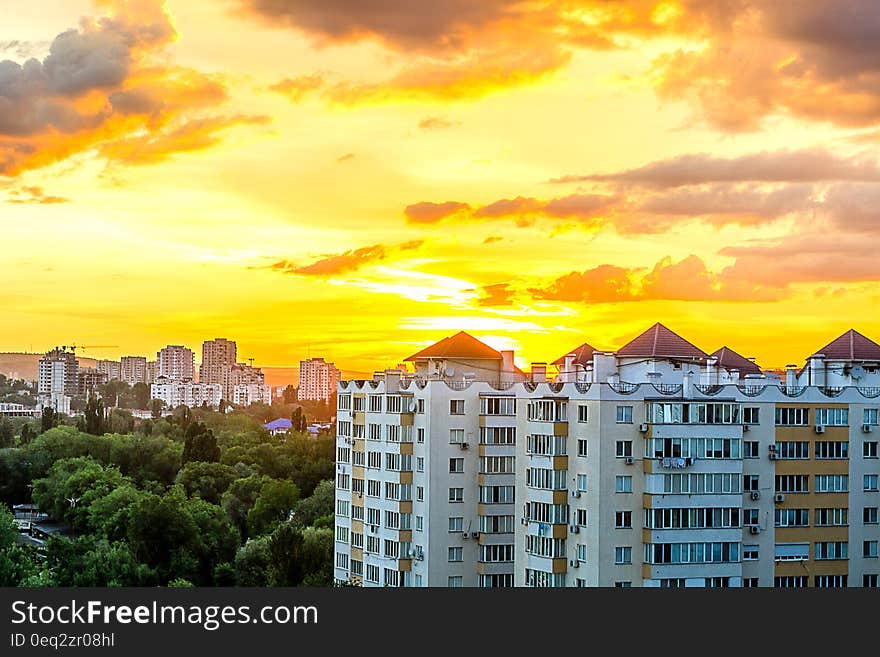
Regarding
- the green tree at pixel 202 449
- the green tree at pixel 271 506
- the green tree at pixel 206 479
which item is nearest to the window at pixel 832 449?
the green tree at pixel 271 506

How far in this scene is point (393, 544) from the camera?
20359 millimetres

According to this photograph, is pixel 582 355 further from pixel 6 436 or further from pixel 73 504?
pixel 6 436

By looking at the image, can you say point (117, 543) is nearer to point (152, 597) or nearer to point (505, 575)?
point (505, 575)

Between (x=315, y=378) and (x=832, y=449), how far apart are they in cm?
7888

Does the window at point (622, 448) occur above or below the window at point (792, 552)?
above

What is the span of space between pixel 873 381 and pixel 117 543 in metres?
16.3

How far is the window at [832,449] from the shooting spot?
1845cm

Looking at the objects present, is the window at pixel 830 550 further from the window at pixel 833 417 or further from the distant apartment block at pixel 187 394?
the distant apartment block at pixel 187 394

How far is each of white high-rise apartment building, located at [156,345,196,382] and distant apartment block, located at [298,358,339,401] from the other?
9.66m

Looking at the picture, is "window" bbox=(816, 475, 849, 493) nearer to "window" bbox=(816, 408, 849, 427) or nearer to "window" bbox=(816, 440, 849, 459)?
"window" bbox=(816, 440, 849, 459)

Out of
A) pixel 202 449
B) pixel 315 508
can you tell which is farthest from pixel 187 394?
pixel 315 508

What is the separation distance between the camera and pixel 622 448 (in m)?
17.0

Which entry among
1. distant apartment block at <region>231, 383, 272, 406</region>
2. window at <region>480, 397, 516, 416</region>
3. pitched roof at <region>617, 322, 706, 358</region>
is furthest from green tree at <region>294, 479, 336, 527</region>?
distant apartment block at <region>231, 383, 272, 406</region>

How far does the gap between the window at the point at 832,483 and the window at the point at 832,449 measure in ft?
0.95
